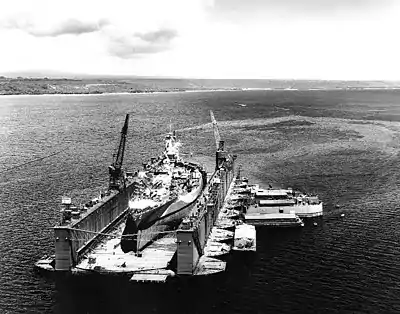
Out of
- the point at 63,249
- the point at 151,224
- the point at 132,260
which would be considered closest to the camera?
the point at 63,249

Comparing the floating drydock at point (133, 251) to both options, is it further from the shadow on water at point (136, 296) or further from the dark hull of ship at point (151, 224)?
the shadow on water at point (136, 296)

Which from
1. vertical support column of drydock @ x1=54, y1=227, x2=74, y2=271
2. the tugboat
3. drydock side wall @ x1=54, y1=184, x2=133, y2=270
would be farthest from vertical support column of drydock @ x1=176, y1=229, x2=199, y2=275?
vertical support column of drydock @ x1=54, y1=227, x2=74, y2=271

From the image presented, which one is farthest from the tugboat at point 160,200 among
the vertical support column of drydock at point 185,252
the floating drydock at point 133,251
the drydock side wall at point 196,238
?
the vertical support column of drydock at point 185,252

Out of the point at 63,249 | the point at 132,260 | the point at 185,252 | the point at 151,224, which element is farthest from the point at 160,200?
the point at 63,249

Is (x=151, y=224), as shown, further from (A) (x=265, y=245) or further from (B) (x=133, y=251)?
(A) (x=265, y=245)

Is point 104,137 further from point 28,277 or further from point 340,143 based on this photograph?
point 28,277

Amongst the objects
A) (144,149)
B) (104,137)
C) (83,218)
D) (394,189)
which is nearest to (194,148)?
(144,149)

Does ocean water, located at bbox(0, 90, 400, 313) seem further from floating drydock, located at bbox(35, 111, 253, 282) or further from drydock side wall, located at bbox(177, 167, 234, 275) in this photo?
drydock side wall, located at bbox(177, 167, 234, 275)
